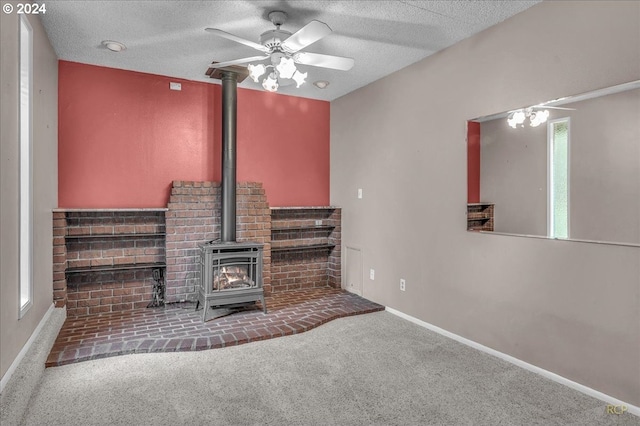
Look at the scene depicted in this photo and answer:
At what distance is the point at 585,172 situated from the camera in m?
2.41

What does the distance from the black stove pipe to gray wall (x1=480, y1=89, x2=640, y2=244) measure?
2550mm

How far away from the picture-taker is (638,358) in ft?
7.14

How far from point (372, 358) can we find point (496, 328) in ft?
3.32

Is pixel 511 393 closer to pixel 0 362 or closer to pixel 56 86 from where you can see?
pixel 0 362

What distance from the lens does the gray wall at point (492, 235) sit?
7.55 ft

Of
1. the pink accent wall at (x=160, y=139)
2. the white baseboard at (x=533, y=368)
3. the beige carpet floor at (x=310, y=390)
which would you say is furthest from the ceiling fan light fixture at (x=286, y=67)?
the white baseboard at (x=533, y=368)

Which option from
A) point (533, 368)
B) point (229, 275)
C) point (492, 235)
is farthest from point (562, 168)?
point (229, 275)

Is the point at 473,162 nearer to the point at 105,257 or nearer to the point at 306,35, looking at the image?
the point at 306,35

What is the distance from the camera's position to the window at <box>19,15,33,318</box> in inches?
104

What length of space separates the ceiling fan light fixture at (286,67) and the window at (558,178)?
6.03ft

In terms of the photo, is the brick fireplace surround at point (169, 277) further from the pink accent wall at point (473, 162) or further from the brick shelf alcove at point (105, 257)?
the pink accent wall at point (473, 162)

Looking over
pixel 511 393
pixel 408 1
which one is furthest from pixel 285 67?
pixel 511 393

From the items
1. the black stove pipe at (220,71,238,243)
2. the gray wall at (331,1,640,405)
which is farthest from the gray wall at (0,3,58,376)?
the gray wall at (331,1,640,405)

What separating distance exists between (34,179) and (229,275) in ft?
5.99
